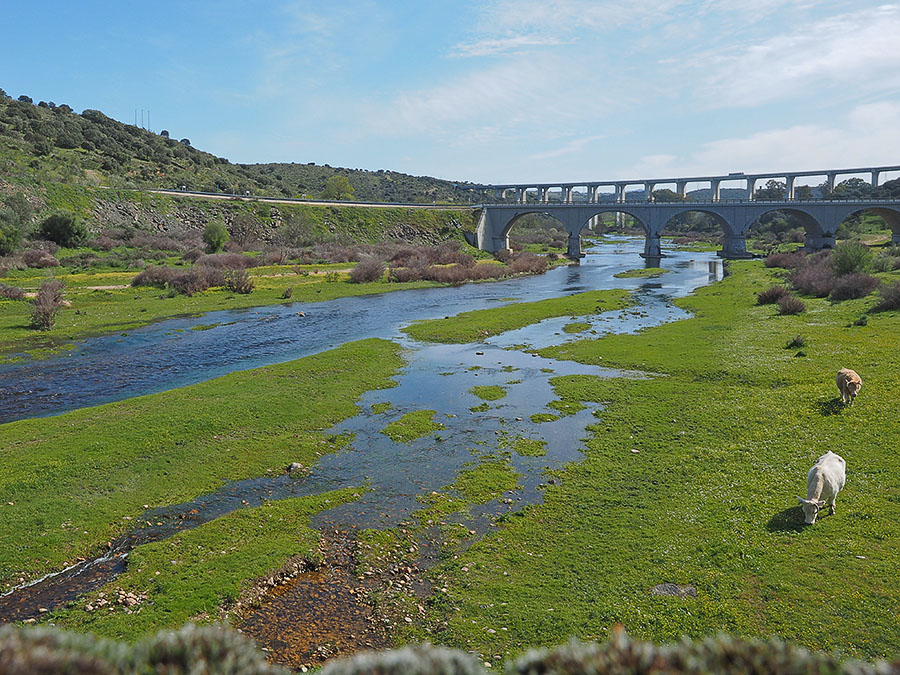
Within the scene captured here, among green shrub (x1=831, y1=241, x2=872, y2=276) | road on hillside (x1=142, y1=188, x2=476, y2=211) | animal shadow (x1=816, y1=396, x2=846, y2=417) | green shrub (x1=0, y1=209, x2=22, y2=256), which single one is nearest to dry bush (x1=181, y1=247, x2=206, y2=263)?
green shrub (x1=0, y1=209, x2=22, y2=256)

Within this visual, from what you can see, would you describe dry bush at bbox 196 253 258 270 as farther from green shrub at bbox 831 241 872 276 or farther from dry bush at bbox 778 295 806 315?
green shrub at bbox 831 241 872 276

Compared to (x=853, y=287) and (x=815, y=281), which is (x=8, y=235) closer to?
(x=815, y=281)

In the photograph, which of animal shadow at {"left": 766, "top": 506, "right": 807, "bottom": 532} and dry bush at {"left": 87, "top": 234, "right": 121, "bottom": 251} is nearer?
animal shadow at {"left": 766, "top": 506, "right": 807, "bottom": 532}

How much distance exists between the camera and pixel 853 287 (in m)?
39.0

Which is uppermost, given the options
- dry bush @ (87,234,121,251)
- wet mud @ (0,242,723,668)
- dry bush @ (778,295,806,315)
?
dry bush @ (87,234,121,251)

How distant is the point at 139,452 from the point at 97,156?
4379 inches

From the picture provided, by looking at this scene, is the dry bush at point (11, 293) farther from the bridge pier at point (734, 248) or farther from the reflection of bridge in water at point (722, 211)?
the bridge pier at point (734, 248)

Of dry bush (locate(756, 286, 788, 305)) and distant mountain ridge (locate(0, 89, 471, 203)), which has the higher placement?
distant mountain ridge (locate(0, 89, 471, 203))

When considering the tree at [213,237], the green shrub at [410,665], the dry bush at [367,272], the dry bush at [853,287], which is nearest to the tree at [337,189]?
the tree at [213,237]

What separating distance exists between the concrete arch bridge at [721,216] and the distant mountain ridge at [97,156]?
5224 centimetres

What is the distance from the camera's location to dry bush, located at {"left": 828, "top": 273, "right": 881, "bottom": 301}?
38812mm

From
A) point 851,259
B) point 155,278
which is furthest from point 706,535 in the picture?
point 155,278

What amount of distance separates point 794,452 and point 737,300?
3443 centimetres

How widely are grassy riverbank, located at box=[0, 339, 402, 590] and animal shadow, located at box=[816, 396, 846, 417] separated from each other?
16.2 metres
